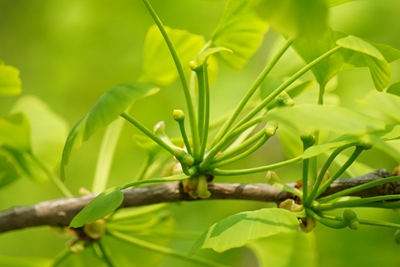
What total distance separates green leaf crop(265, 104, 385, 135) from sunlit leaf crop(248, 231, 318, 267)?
0.32m

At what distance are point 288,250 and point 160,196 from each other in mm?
188

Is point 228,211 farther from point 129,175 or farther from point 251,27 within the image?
point 251,27

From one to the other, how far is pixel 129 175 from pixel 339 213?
45cm

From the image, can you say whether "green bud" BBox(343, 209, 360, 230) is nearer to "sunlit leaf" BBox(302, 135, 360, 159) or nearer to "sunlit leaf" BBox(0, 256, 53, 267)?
"sunlit leaf" BBox(302, 135, 360, 159)

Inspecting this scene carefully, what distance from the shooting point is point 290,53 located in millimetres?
564

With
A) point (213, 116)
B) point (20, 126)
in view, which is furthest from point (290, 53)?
point (20, 126)

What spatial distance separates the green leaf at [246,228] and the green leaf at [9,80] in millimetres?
225

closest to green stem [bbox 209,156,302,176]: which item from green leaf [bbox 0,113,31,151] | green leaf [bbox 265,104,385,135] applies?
green leaf [bbox 265,104,385,135]

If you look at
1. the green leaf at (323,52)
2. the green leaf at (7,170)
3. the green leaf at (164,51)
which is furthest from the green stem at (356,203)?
the green leaf at (7,170)

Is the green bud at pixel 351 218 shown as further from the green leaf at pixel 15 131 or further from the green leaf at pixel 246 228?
the green leaf at pixel 15 131

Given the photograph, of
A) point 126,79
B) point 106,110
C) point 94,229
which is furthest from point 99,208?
point 126,79

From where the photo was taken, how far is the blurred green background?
0.86 meters

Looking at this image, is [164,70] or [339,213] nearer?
[164,70]

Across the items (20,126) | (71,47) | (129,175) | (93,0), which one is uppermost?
(93,0)
